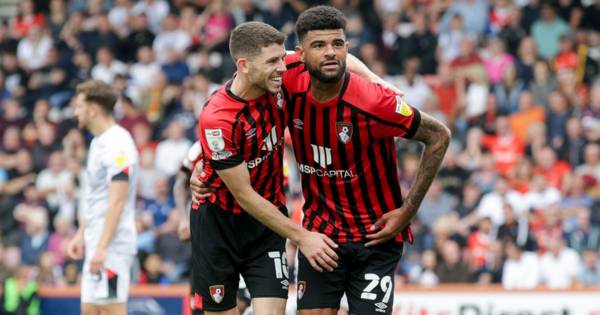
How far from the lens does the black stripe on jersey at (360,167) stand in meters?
7.31

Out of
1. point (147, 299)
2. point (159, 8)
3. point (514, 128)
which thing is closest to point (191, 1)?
point (159, 8)

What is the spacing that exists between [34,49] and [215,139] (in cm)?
1243

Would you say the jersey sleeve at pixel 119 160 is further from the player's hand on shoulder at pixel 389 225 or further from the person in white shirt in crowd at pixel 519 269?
the person in white shirt in crowd at pixel 519 269

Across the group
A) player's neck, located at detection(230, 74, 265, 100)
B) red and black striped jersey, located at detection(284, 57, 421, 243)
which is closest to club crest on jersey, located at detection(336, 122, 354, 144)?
red and black striped jersey, located at detection(284, 57, 421, 243)

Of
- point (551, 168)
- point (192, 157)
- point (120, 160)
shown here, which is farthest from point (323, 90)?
point (551, 168)

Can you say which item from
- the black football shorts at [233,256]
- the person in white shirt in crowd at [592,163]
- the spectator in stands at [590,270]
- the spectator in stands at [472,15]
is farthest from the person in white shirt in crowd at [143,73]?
the black football shorts at [233,256]

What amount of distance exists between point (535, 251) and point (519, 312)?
2.03 meters

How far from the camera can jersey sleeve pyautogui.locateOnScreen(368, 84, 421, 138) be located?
7.25m

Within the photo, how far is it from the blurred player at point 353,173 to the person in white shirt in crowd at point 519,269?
19.0 feet

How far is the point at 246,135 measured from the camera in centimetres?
725

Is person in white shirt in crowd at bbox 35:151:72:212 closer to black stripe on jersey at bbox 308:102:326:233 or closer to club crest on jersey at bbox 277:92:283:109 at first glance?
black stripe on jersey at bbox 308:102:326:233

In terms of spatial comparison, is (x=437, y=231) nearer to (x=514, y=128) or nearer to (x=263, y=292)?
(x=514, y=128)

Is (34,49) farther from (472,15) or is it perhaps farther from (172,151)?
(472,15)

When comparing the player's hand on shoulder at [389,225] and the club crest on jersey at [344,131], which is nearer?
the club crest on jersey at [344,131]
